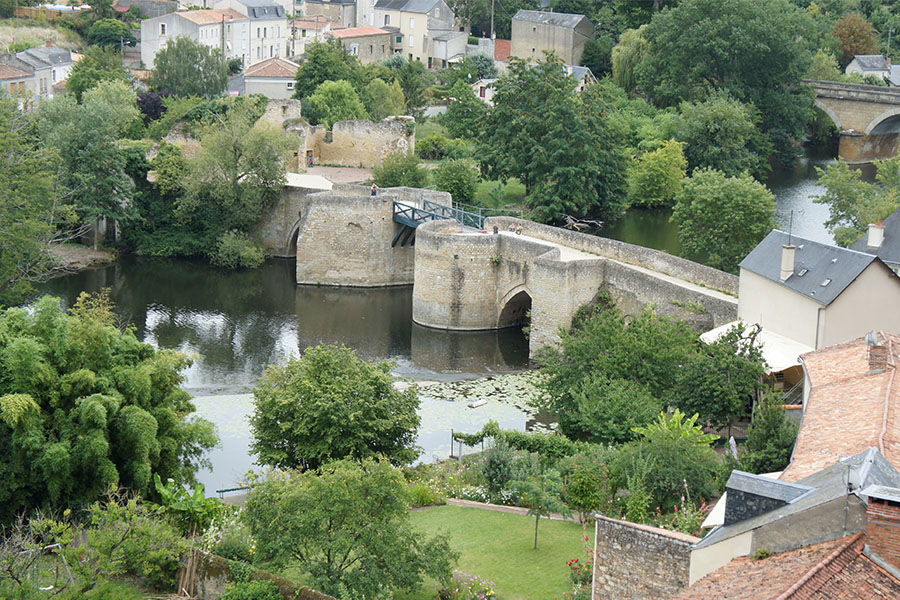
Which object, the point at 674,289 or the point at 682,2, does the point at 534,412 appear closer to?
the point at 674,289

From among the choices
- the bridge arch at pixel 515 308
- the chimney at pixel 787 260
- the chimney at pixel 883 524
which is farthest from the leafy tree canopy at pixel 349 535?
the bridge arch at pixel 515 308

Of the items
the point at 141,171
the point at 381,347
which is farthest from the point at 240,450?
the point at 141,171

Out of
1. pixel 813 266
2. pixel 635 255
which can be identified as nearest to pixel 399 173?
pixel 635 255

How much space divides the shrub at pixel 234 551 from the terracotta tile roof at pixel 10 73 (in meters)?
39.9

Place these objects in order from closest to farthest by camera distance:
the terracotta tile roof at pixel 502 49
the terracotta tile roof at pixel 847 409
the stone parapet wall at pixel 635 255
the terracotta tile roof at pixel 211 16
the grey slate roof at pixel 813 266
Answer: the terracotta tile roof at pixel 847 409
the grey slate roof at pixel 813 266
the stone parapet wall at pixel 635 255
the terracotta tile roof at pixel 211 16
the terracotta tile roof at pixel 502 49

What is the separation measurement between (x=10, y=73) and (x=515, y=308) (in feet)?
93.4

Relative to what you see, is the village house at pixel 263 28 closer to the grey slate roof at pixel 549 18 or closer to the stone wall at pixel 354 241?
the grey slate roof at pixel 549 18

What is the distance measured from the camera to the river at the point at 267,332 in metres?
26.8

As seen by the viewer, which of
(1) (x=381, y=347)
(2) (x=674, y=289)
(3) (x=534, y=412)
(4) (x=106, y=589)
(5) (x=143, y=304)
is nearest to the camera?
(4) (x=106, y=589)

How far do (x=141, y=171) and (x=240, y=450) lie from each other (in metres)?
17.6

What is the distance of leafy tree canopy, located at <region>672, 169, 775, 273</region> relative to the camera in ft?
110

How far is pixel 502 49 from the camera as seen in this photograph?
6906 centimetres

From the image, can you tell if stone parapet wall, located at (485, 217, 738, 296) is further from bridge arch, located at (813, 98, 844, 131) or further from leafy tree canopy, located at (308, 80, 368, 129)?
bridge arch, located at (813, 98, 844, 131)

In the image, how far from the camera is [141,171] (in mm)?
39969
